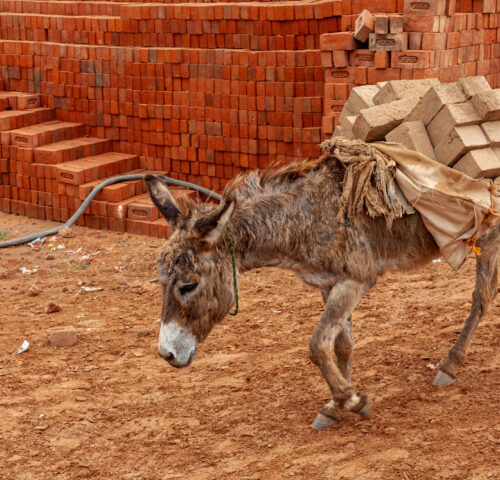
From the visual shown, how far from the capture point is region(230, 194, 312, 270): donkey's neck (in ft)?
16.8

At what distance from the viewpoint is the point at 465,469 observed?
480 centimetres

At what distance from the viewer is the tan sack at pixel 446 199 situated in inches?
212

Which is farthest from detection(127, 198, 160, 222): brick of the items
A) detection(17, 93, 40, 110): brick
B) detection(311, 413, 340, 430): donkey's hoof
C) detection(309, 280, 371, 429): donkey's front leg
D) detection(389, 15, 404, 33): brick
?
detection(309, 280, 371, 429): donkey's front leg

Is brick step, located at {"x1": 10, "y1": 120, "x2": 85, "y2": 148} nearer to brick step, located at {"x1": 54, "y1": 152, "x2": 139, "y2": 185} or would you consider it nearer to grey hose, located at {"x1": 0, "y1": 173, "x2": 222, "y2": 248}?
brick step, located at {"x1": 54, "y1": 152, "x2": 139, "y2": 185}

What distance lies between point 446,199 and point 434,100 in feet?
2.55

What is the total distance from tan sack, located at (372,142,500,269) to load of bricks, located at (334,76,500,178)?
0.15 meters

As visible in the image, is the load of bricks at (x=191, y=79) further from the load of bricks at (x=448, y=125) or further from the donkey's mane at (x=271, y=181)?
the donkey's mane at (x=271, y=181)

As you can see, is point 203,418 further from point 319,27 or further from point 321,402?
point 319,27

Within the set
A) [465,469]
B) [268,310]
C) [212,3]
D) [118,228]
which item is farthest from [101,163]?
[465,469]

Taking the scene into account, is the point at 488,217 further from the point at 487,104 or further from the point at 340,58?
the point at 340,58

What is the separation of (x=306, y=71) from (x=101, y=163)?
3292 millimetres

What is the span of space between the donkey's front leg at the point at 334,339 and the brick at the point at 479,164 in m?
1.12

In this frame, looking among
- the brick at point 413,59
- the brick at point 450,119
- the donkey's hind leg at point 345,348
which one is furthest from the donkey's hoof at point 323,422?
the brick at point 413,59

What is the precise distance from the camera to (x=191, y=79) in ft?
36.5
